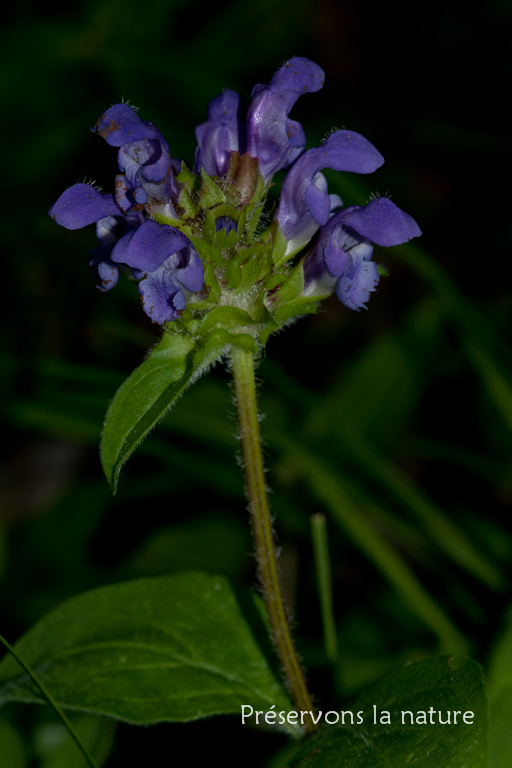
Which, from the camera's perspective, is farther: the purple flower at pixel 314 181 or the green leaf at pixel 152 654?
the green leaf at pixel 152 654

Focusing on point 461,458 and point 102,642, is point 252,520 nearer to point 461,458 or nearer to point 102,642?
point 102,642

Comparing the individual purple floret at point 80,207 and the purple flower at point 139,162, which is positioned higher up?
the purple flower at point 139,162

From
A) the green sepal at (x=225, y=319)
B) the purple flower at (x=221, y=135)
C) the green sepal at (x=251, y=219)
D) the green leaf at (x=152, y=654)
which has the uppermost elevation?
the purple flower at (x=221, y=135)

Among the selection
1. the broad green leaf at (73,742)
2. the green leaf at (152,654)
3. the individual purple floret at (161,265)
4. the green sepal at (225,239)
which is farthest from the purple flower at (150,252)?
the broad green leaf at (73,742)

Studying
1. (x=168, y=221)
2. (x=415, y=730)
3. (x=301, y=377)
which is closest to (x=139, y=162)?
(x=168, y=221)

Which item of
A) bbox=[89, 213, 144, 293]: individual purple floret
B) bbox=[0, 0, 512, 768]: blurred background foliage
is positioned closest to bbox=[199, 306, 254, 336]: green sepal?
bbox=[89, 213, 144, 293]: individual purple floret

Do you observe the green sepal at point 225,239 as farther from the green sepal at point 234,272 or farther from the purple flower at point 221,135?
the purple flower at point 221,135

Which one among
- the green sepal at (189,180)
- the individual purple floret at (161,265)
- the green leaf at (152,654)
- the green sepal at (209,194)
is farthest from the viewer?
the green leaf at (152,654)
